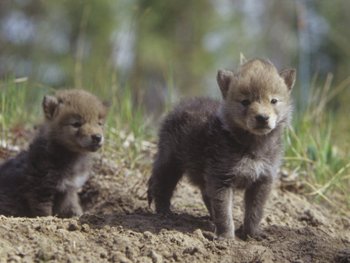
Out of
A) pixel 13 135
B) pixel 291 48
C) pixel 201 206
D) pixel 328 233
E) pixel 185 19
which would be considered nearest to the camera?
pixel 328 233

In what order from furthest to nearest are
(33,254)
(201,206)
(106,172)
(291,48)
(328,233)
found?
(291,48), (106,172), (201,206), (328,233), (33,254)

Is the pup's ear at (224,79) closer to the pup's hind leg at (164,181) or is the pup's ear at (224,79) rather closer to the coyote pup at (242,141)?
the coyote pup at (242,141)

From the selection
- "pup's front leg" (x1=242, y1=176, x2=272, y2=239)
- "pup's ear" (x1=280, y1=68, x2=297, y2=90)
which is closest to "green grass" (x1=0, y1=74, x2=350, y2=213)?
"pup's front leg" (x1=242, y1=176, x2=272, y2=239)

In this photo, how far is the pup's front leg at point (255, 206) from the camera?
5.07m

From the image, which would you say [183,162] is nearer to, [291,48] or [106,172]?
[106,172]

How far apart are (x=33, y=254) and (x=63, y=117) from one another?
7.58 feet

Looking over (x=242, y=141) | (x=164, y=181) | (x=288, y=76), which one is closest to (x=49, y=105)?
(x=164, y=181)

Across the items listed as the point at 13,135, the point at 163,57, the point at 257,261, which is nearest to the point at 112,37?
the point at 163,57

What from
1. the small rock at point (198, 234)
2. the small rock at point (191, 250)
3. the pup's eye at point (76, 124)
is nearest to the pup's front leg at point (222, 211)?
the small rock at point (198, 234)

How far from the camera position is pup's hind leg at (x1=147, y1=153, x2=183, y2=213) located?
555 centimetres

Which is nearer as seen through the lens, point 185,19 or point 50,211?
point 50,211

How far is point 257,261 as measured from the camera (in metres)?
4.31

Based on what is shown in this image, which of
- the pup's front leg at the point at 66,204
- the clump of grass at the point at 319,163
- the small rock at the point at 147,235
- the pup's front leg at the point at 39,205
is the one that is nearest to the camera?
the small rock at the point at 147,235

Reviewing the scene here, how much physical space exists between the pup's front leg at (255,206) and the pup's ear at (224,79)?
0.67 metres
